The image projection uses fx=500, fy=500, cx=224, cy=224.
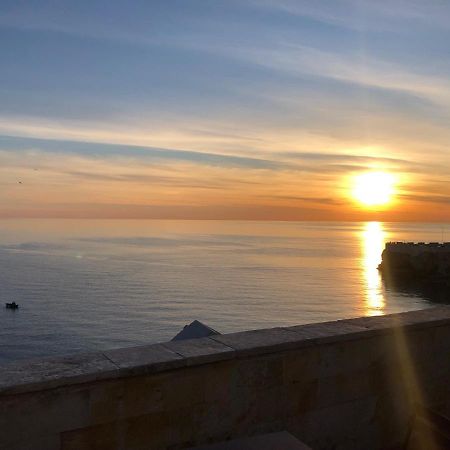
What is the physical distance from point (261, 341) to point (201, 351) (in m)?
0.61

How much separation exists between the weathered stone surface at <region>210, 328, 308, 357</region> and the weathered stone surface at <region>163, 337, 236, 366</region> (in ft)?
0.30

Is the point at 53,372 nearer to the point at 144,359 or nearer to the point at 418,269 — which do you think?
the point at 144,359

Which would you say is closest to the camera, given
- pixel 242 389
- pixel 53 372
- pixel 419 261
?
pixel 53 372

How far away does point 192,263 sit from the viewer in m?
117

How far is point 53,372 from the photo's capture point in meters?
3.58

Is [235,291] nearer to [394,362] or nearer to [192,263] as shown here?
[192,263]

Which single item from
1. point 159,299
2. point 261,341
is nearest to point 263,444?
point 261,341

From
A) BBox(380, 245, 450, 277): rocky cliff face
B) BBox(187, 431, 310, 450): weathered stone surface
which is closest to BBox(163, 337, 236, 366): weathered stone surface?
BBox(187, 431, 310, 450): weathered stone surface

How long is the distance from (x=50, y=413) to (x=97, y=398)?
1.11 feet

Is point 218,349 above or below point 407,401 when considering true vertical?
above

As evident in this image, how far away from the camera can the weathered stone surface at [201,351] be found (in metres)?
A: 4.02

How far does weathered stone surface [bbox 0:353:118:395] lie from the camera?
11.1 ft

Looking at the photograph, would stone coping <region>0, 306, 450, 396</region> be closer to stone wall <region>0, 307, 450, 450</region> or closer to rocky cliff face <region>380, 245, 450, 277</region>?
stone wall <region>0, 307, 450, 450</region>

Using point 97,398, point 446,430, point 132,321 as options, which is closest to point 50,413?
point 97,398
